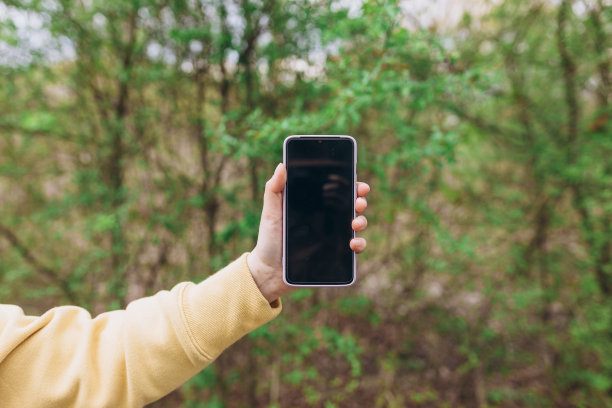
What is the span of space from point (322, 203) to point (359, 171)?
60.4 inches

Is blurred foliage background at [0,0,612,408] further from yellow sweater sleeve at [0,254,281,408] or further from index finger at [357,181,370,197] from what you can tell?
yellow sweater sleeve at [0,254,281,408]

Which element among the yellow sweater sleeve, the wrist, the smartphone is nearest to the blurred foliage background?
the smartphone

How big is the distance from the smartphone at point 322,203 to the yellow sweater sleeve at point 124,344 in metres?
0.25

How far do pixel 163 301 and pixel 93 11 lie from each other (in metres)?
2.12

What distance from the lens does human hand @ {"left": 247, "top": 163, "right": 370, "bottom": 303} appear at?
1.24m

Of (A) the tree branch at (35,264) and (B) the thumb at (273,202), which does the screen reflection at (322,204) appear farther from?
(A) the tree branch at (35,264)

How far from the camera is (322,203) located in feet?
4.38

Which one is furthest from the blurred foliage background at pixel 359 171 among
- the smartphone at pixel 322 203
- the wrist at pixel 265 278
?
the wrist at pixel 265 278

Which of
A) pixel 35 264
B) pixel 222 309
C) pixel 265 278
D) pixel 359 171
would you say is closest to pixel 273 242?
pixel 265 278

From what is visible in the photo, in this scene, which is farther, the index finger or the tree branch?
the tree branch

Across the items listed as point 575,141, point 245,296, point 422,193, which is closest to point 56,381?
point 245,296

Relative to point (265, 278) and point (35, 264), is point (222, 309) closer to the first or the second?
point (265, 278)

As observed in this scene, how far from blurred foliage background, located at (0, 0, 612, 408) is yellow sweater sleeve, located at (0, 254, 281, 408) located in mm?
838

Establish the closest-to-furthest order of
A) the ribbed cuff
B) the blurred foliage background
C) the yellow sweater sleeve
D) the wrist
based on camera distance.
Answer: the yellow sweater sleeve < the ribbed cuff < the wrist < the blurred foliage background
